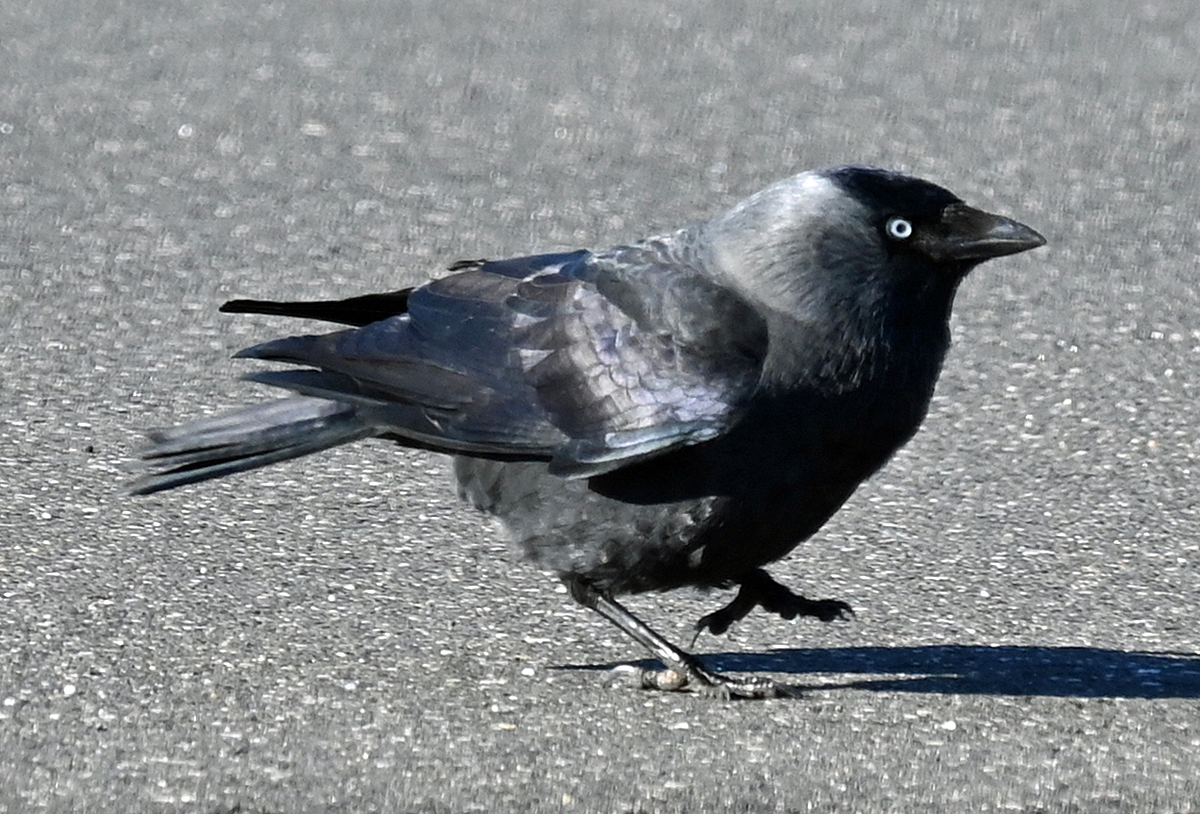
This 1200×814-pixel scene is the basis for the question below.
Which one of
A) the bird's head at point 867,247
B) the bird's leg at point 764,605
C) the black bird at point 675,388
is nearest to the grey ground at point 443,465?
the bird's leg at point 764,605

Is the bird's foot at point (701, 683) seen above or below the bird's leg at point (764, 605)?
below

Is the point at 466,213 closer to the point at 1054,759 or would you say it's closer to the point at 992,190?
the point at 992,190

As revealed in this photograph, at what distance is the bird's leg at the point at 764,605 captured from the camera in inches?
192

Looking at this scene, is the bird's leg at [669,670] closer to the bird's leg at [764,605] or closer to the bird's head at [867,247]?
the bird's leg at [764,605]

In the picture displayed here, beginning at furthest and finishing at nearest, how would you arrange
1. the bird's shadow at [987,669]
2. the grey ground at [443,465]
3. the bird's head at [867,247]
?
the bird's shadow at [987,669], the bird's head at [867,247], the grey ground at [443,465]

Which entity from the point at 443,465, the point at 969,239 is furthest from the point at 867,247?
the point at 443,465

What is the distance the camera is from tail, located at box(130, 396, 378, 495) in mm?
4867

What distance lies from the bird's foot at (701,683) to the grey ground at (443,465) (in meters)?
0.05

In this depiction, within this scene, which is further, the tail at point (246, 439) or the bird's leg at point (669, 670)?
the tail at point (246, 439)

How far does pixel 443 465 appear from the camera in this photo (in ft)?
20.6

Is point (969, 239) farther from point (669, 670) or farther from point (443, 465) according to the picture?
point (443, 465)

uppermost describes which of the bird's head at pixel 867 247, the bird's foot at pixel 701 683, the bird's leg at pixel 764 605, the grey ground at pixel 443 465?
the bird's head at pixel 867 247

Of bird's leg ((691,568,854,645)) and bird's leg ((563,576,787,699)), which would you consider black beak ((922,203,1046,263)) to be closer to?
bird's leg ((691,568,854,645))

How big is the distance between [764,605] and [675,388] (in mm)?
566
